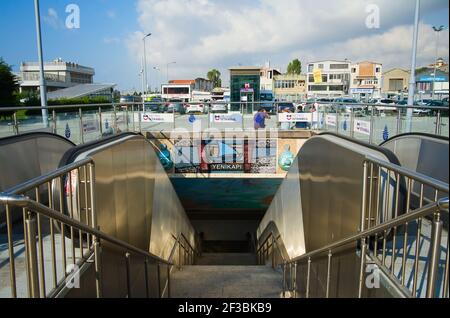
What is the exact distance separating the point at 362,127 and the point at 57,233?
319 inches

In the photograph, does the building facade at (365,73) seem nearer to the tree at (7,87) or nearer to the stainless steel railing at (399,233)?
the tree at (7,87)

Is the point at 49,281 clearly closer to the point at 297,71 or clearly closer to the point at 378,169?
the point at 378,169

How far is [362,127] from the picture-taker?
10.0 meters

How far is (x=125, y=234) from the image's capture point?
18.6 ft

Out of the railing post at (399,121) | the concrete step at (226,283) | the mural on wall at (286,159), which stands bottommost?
the concrete step at (226,283)

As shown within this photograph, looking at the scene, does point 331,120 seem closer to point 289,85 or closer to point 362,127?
point 362,127

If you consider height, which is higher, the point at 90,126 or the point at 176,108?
the point at 176,108

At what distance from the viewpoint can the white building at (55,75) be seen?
81.8 metres

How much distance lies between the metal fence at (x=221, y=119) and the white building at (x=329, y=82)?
62.1 metres

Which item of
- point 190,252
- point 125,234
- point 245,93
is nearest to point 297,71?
point 245,93

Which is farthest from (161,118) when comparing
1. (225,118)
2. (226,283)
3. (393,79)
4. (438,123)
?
(393,79)

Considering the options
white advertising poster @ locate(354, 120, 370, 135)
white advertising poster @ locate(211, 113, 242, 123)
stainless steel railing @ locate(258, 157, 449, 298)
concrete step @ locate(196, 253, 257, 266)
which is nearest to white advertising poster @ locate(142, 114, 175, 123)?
white advertising poster @ locate(211, 113, 242, 123)

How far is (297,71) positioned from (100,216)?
10762 cm

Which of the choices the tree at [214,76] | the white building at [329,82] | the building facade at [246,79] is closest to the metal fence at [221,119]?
the building facade at [246,79]
